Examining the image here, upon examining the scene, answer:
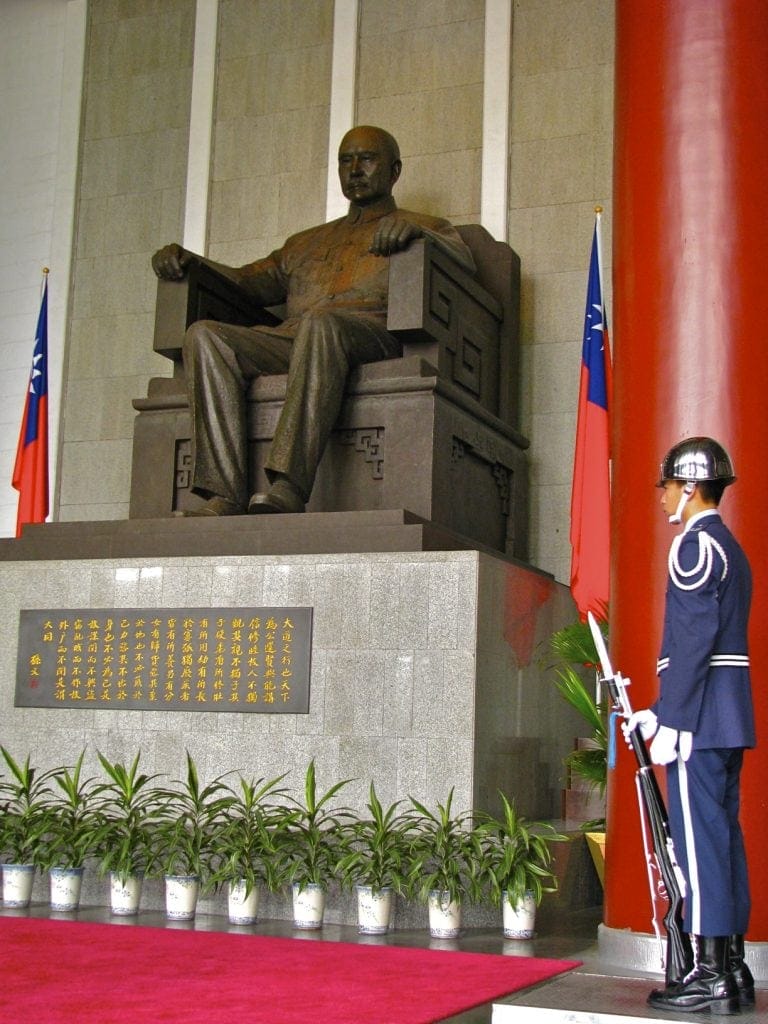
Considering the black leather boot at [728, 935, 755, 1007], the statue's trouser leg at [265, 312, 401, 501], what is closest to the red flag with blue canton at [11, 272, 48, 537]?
the statue's trouser leg at [265, 312, 401, 501]

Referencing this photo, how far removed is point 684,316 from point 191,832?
2160 mm

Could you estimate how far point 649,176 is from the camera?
372 centimetres

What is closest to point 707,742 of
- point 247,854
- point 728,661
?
point 728,661

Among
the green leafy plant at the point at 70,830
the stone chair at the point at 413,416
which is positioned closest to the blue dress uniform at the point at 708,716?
the green leafy plant at the point at 70,830

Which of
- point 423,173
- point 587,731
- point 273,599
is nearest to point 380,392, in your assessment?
point 273,599

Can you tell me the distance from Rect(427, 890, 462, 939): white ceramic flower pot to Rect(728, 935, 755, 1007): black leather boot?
115 cm

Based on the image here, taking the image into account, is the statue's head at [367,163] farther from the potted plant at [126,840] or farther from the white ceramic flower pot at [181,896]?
the white ceramic flower pot at [181,896]

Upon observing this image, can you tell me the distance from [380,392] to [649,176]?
182 centimetres

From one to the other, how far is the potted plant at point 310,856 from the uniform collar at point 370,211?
279 centimetres

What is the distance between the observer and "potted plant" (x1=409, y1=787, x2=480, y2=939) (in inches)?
158

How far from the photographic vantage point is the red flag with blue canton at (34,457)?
22.5 ft

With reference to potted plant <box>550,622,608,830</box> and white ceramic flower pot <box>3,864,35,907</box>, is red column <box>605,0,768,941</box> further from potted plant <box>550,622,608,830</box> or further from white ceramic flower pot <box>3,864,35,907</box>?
white ceramic flower pot <box>3,864,35,907</box>

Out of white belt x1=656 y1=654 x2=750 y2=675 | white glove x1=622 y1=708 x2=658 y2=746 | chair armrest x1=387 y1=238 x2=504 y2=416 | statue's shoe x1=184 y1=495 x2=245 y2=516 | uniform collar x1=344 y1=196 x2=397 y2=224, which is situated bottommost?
white glove x1=622 y1=708 x2=658 y2=746

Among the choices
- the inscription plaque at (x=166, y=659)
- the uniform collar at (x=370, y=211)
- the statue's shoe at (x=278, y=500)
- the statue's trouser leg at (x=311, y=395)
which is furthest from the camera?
the uniform collar at (x=370, y=211)
